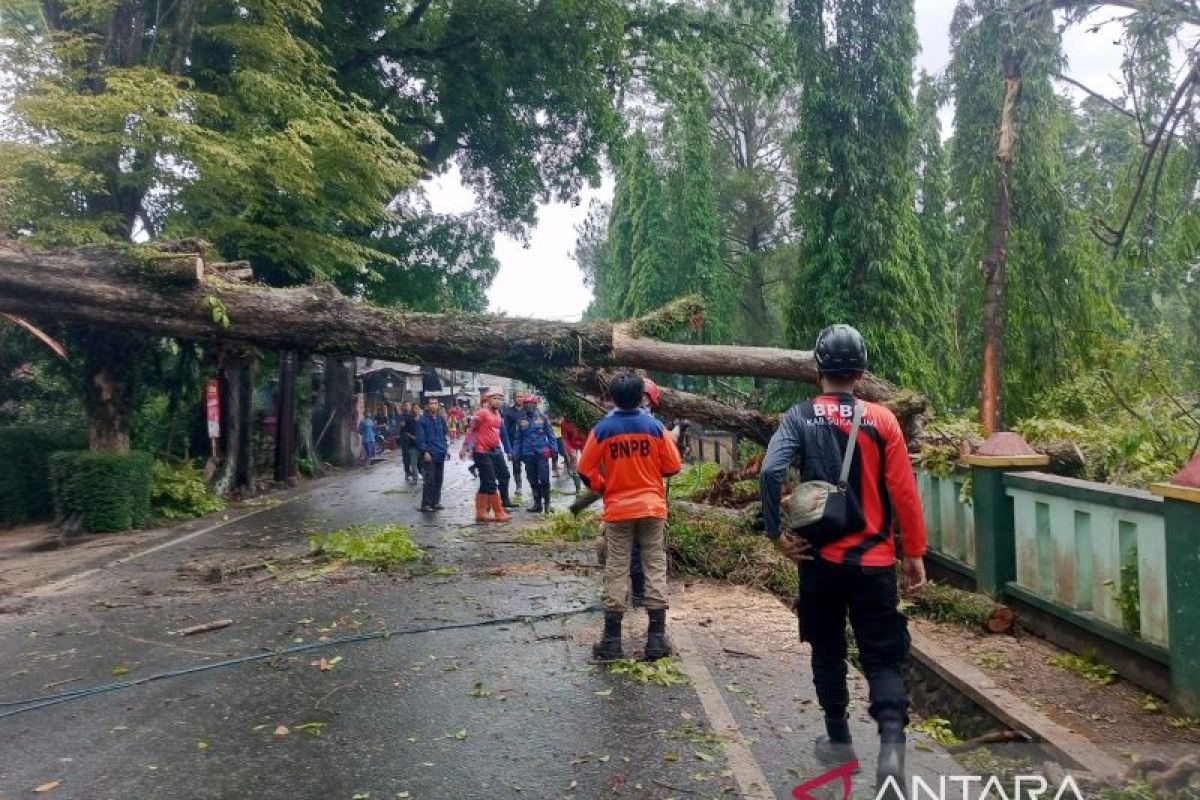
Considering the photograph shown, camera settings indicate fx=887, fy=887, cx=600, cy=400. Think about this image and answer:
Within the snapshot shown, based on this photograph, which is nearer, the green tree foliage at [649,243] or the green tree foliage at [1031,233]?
the green tree foliage at [1031,233]

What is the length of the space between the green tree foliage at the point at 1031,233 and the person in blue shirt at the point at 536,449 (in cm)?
828

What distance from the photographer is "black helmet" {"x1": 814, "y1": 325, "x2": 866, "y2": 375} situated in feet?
13.1

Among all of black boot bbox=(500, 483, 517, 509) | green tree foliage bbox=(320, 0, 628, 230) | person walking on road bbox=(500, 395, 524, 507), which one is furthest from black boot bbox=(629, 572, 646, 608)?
green tree foliage bbox=(320, 0, 628, 230)

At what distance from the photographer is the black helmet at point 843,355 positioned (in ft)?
13.1

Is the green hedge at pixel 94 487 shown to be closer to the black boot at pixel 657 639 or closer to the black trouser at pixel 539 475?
the black trouser at pixel 539 475

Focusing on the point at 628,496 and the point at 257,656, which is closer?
the point at 628,496

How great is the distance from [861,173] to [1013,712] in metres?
15.9

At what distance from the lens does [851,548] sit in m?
3.84

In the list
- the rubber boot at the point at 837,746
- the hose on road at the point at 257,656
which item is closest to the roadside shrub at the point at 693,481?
the hose on road at the point at 257,656

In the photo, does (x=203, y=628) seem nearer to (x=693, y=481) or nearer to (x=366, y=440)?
(x=693, y=481)

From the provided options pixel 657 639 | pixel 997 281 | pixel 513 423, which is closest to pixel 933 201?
pixel 997 281

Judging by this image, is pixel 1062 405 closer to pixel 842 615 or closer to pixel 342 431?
pixel 842 615

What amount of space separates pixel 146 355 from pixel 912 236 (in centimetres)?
1568

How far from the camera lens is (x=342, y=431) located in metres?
26.3
